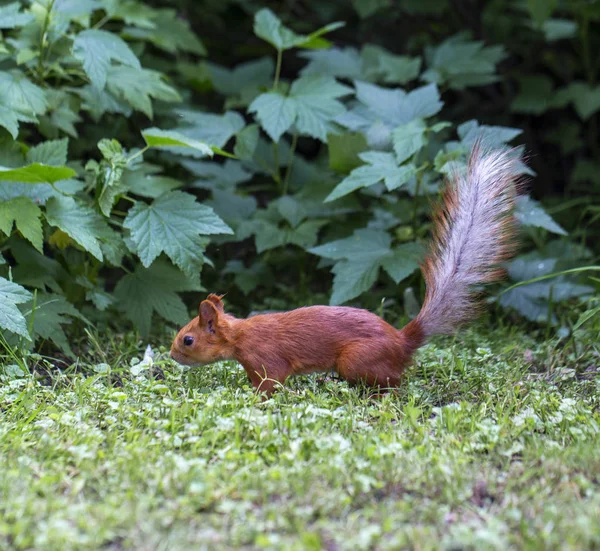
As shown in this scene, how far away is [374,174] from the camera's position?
3990 millimetres

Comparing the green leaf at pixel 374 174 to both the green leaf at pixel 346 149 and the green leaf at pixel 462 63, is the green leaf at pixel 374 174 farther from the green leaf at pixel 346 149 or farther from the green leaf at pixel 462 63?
the green leaf at pixel 462 63

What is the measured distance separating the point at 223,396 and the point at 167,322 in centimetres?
138

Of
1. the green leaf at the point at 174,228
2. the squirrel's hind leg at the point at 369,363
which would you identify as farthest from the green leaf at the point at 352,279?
the squirrel's hind leg at the point at 369,363

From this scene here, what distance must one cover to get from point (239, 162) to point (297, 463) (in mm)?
3152

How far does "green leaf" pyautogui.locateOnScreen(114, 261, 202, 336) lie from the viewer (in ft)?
12.8

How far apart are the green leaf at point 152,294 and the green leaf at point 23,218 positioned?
61cm

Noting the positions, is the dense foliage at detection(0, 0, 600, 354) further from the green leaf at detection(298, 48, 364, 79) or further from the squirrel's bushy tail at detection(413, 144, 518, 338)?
the squirrel's bushy tail at detection(413, 144, 518, 338)

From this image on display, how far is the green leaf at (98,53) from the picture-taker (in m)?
3.93

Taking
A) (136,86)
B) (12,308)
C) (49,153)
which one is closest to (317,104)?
(136,86)

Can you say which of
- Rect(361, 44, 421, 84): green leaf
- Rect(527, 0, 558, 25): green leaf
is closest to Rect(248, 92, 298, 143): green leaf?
Rect(361, 44, 421, 84): green leaf

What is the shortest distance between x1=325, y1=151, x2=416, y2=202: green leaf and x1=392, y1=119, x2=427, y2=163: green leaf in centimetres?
6

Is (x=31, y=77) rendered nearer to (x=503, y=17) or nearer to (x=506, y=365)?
(x=506, y=365)

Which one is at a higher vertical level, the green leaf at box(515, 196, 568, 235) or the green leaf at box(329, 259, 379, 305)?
the green leaf at box(515, 196, 568, 235)

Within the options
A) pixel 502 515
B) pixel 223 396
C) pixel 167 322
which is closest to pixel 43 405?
pixel 223 396
